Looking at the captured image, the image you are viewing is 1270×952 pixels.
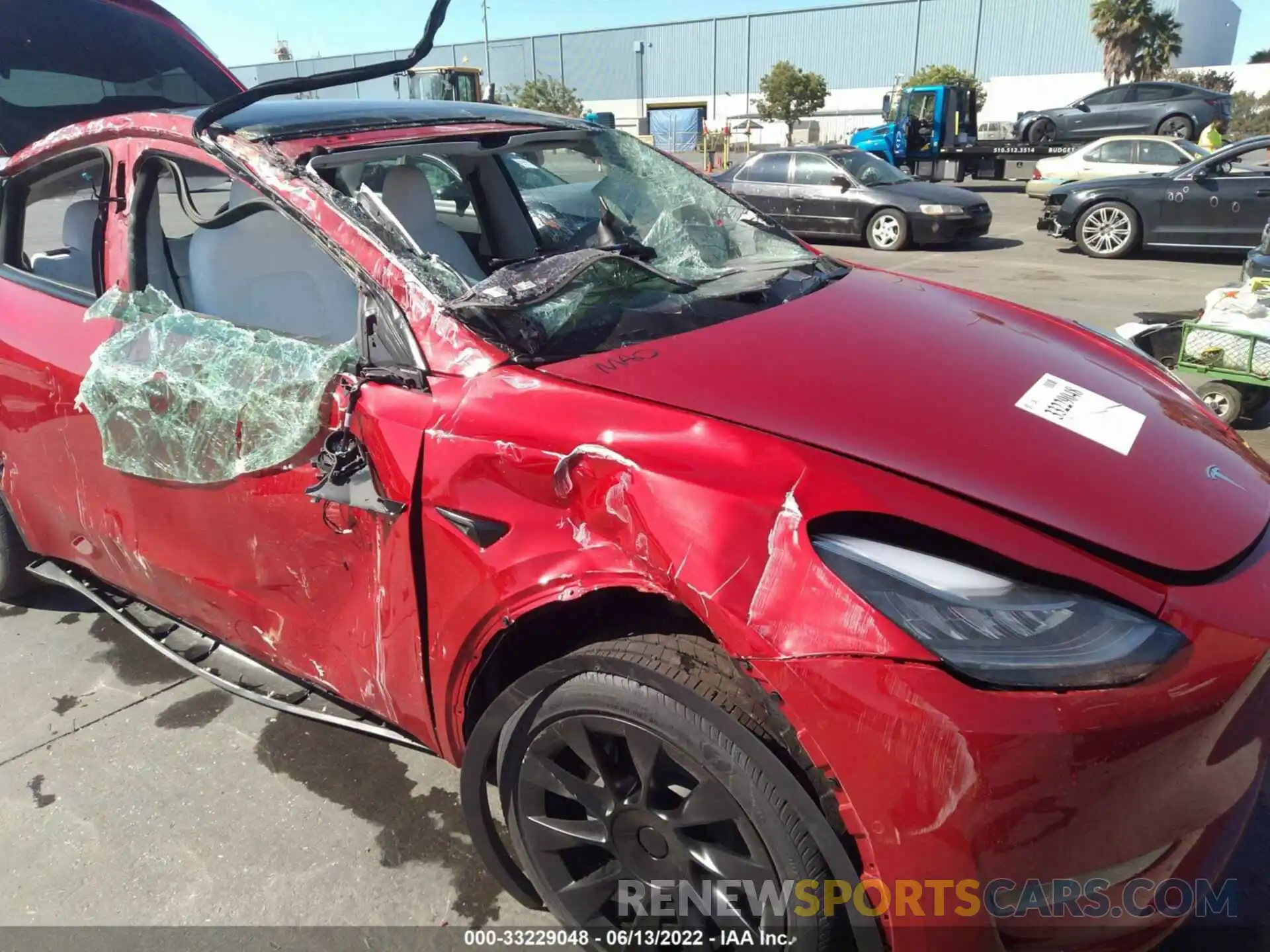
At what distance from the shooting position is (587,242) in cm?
295

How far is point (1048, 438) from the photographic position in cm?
172

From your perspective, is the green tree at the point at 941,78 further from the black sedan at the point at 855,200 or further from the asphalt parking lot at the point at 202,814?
the asphalt parking lot at the point at 202,814

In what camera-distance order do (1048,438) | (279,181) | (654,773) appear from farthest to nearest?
1. (279,181)
2. (1048,438)
3. (654,773)

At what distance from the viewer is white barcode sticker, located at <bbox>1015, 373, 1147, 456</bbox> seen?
70.6 inches

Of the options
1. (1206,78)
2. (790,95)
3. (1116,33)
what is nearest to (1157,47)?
(1116,33)

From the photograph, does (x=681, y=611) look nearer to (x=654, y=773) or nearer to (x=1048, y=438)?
(x=654, y=773)

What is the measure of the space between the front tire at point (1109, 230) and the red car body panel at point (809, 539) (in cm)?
965

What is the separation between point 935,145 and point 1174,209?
10900 mm

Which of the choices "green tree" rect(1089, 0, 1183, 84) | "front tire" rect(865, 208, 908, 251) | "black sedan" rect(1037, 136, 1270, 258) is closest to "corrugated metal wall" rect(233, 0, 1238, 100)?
"green tree" rect(1089, 0, 1183, 84)

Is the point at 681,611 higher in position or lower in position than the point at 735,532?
lower

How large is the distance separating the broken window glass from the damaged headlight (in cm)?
120

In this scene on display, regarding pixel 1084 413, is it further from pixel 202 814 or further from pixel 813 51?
pixel 813 51

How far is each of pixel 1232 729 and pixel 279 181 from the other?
2189 mm

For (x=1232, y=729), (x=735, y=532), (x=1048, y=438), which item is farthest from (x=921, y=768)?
(x=1048, y=438)
